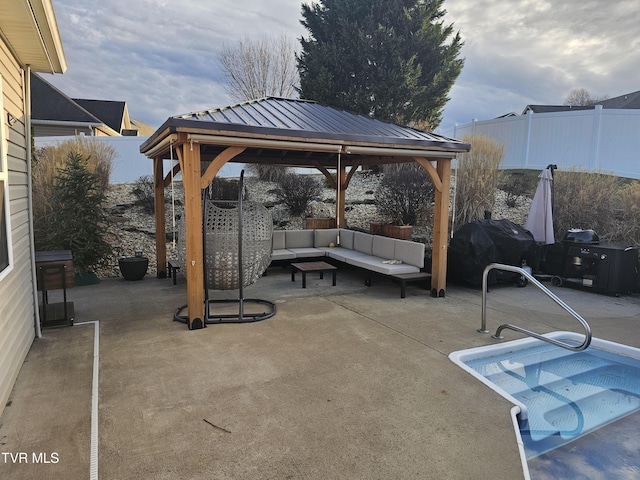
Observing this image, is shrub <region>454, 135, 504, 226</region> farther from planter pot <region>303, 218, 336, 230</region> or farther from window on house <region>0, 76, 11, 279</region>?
window on house <region>0, 76, 11, 279</region>

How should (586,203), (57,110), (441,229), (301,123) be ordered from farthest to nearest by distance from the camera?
(57,110), (586,203), (441,229), (301,123)

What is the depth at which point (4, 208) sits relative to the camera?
3260 mm

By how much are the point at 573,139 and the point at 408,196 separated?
6.74 m

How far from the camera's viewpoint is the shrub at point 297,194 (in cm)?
1238

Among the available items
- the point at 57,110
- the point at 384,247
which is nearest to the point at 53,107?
the point at 57,110

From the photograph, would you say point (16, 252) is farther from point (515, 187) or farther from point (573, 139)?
point (573, 139)

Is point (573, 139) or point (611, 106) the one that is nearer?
A: point (573, 139)

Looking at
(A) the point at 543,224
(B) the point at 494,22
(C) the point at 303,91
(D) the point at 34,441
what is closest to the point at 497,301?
(A) the point at 543,224

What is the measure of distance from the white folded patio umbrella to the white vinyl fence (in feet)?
14.8

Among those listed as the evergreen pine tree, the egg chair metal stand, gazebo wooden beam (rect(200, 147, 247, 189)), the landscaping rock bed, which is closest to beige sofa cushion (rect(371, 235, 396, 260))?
the landscaping rock bed

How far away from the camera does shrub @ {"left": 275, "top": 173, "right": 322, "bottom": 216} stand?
12.4m

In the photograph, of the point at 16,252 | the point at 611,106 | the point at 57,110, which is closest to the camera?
the point at 16,252

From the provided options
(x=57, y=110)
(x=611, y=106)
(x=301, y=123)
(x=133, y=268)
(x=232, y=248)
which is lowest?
(x=133, y=268)

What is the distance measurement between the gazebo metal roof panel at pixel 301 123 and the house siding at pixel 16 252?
1411mm
